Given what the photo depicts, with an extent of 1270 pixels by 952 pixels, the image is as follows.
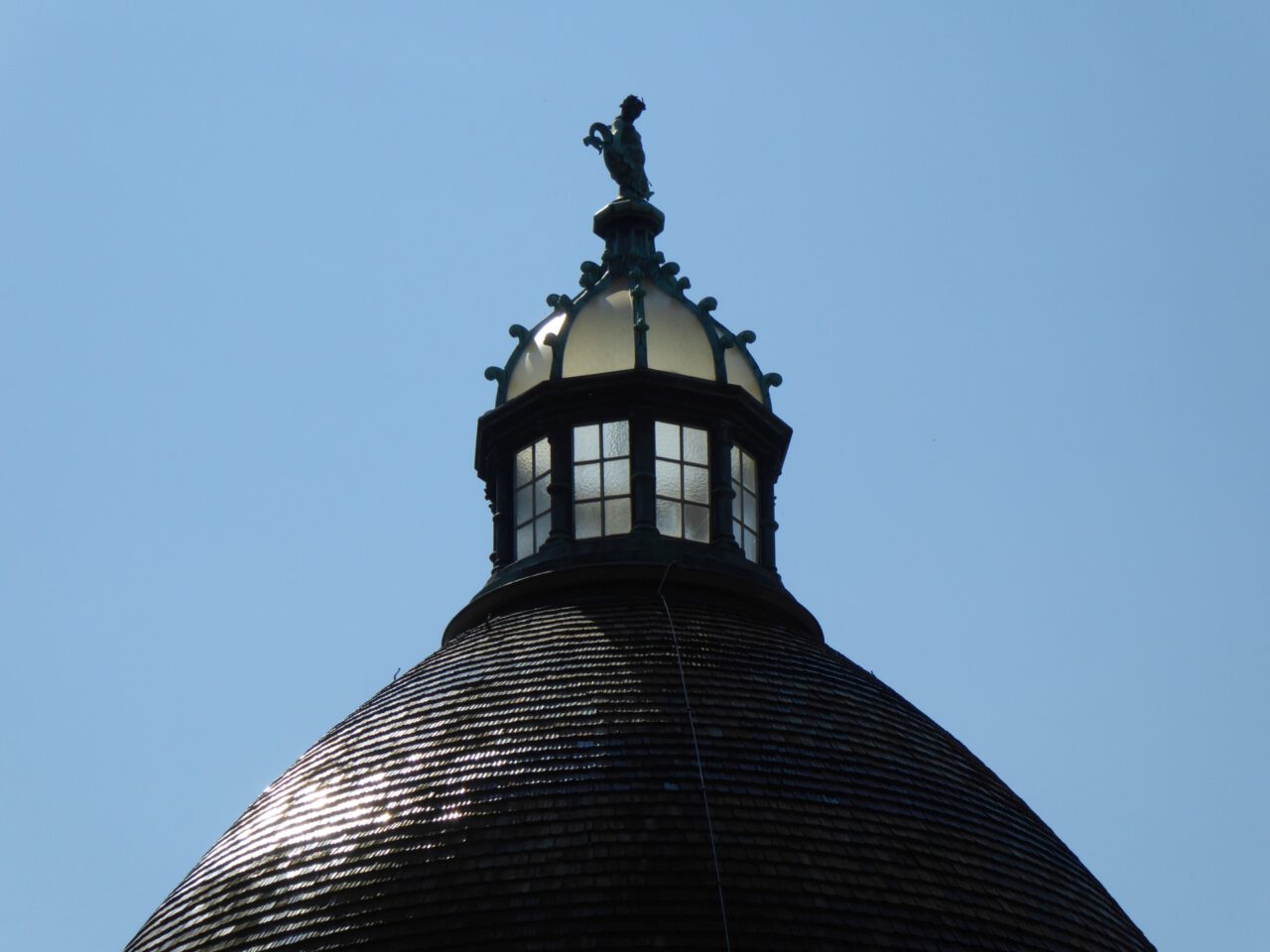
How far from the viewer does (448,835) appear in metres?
27.2

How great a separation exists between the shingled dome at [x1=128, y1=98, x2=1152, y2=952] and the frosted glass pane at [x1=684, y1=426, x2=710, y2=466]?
0.12 ft

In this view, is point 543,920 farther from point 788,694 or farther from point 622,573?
point 622,573

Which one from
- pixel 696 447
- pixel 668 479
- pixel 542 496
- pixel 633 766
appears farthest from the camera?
pixel 696 447

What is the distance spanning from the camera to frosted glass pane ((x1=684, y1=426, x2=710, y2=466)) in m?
34.6

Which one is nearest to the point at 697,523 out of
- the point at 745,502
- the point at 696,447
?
the point at 696,447

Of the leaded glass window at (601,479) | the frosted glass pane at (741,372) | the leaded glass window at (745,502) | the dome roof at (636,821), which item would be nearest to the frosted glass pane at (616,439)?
the leaded glass window at (601,479)

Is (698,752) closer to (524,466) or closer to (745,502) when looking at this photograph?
(745,502)

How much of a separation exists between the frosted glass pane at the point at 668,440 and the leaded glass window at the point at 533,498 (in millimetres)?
1304

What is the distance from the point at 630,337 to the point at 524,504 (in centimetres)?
234

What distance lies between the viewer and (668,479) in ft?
112

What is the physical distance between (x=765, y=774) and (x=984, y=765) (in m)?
3.99

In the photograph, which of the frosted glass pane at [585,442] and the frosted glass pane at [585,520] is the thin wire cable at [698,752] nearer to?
the frosted glass pane at [585,520]

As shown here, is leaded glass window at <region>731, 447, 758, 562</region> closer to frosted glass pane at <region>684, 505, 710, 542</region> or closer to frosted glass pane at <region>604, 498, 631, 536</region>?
frosted glass pane at <region>684, 505, 710, 542</region>

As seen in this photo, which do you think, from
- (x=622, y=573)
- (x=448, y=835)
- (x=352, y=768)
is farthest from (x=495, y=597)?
(x=448, y=835)
